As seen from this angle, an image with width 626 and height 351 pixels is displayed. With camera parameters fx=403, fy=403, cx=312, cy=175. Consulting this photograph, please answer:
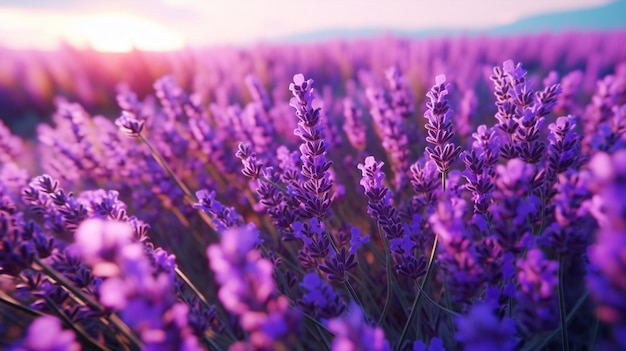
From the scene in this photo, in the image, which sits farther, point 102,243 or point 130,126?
point 130,126

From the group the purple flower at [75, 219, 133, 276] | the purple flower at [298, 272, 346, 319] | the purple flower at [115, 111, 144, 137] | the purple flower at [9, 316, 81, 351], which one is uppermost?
the purple flower at [115, 111, 144, 137]

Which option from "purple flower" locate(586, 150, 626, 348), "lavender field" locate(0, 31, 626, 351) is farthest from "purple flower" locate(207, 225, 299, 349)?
"purple flower" locate(586, 150, 626, 348)

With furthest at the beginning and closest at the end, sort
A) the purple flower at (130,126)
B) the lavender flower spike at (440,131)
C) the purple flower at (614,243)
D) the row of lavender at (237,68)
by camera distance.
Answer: the row of lavender at (237,68)
the purple flower at (130,126)
the lavender flower spike at (440,131)
the purple flower at (614,243)

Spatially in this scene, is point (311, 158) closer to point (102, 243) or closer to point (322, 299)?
point (322, 299)

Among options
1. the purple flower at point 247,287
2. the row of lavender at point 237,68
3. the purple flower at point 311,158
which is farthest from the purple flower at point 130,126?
the row of lavender at point 237,68

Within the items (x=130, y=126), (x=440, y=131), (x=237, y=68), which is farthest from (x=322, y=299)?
(x=237, y=68)

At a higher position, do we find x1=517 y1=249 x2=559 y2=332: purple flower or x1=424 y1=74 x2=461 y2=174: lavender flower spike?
x1=424 y1=74 x2=461 y2=174: lavender flower spike

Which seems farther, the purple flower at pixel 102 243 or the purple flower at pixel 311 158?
the purple flower at pixel 311 158

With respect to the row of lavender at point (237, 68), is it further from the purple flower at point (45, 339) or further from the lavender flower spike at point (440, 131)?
the purple flower at point (45, 339)

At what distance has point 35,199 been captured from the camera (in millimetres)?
1364

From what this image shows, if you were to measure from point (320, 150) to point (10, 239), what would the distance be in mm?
849

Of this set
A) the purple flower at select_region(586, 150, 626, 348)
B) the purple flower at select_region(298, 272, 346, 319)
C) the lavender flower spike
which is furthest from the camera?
the lavender flower spike

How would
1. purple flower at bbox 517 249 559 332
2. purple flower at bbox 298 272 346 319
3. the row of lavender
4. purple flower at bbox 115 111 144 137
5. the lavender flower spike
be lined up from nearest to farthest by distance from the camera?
purple flower at bbox 517 249 559 332 → purple flower at bbox 298 272 346 319 → the lavender flower spike → purple flower at bbox 115 111 144 137 → the row of lavender

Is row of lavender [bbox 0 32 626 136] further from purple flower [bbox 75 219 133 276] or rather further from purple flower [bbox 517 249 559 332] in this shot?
purple flower [bbox 75 219 133 276]
